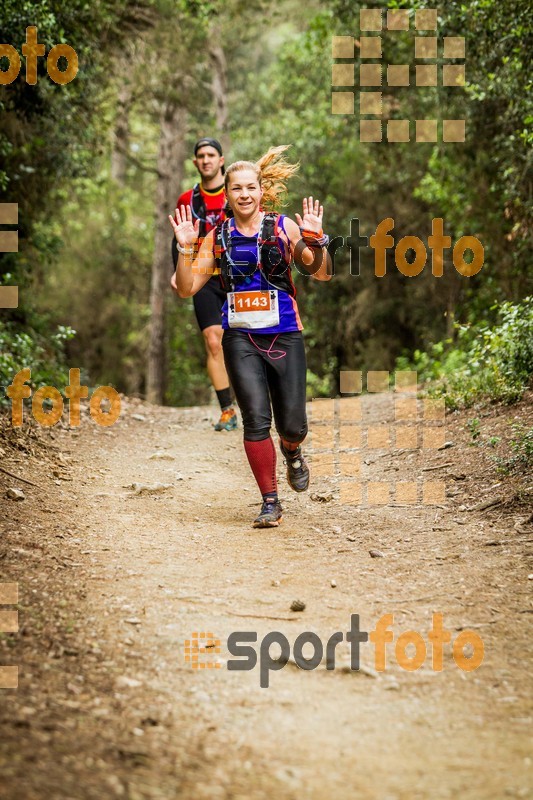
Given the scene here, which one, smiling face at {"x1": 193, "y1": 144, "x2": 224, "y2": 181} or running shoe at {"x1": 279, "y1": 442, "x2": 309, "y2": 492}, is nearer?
running shoe at {"x1": 279, "y1": 442, "x2": 309, "y2": 492}

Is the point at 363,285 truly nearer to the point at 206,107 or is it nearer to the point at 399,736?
the point at 206,107

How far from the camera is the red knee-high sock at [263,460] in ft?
18.6

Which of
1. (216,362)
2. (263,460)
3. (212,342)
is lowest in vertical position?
(263,460)

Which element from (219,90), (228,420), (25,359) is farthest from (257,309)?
(219,90)

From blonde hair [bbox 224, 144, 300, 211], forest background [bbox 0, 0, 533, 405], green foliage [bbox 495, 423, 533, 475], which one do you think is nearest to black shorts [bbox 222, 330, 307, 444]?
blonde hair [bbox 224, 144, 300, 211]

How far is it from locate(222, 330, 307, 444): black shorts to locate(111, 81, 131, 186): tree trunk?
10.2m

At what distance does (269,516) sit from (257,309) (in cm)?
137

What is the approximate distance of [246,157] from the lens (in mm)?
19391

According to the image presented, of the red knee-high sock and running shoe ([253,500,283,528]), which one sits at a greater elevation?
the red knee-high sock

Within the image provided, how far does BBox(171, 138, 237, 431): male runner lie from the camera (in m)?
7.95

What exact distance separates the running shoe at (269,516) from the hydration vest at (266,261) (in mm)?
1432

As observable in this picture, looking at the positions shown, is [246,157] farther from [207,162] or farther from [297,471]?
[297,471]

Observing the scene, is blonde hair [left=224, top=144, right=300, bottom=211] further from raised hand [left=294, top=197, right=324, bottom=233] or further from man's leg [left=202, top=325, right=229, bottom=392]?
man's leg [left=202, top=325, right=229, bottom=392]

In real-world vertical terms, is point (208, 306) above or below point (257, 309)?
above
